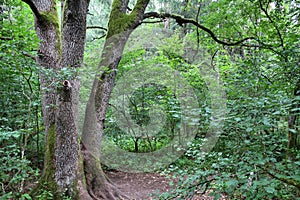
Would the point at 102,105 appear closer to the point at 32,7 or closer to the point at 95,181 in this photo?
the point at 95,181

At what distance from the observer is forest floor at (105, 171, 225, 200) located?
4.67 m

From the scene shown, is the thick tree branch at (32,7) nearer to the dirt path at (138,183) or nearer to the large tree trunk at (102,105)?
the large tree trunk at (102,105)

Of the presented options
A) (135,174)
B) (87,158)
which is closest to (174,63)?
(135,174)

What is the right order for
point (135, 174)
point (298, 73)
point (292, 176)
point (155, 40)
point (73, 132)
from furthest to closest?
1. point (155, 40)
2. point (135, 174)
3. point (73, 132)
4. point (298, 73)
5. point (292, 176)

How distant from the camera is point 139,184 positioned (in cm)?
554

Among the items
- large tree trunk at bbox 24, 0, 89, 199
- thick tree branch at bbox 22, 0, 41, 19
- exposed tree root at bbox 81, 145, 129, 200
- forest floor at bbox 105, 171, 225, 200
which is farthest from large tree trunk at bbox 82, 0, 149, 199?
thick tree branch at bbox 22, 0, 41, 19

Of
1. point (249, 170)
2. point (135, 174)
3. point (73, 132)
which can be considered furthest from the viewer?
point (135, 174)

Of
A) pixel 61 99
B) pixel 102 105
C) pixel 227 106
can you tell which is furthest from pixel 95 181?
pixel 227 106

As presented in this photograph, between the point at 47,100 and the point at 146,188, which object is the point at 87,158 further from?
the point at 146,188

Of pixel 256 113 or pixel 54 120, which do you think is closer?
pixel 256 113

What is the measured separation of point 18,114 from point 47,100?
1.11m

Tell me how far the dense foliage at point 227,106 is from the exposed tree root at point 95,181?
802 millimetres

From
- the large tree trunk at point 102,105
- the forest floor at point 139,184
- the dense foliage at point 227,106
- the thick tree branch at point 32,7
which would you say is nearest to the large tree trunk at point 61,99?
the thick tree branch at point 32,7

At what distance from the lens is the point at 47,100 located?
335 cm
